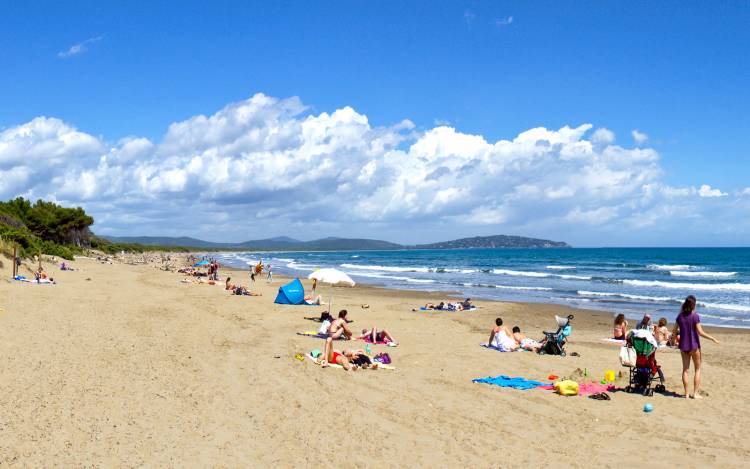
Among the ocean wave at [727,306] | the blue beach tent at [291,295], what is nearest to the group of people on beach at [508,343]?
the blue beach tent at [291,295]

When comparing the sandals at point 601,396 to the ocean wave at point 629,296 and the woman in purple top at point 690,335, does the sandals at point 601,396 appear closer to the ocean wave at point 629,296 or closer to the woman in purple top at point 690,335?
the woman in purple top at point 690,335

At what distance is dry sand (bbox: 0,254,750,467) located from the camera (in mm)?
6164

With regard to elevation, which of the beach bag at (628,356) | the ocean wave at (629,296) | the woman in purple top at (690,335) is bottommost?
the ocean wave at (629,296)

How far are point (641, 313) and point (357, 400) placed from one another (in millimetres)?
18821

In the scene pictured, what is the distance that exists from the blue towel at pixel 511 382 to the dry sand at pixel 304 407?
306 millimetres

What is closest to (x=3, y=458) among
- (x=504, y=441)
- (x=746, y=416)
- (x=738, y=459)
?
(x=504, y=441)

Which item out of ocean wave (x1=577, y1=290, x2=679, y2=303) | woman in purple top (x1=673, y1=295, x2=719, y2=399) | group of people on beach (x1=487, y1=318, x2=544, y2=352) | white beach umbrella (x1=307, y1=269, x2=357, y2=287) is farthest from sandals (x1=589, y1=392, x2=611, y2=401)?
ocean wave (x1=577, y1=290, x2=679, y2=303)

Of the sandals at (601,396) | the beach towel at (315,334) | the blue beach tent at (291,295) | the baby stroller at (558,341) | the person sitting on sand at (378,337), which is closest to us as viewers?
the sandals at (601,396)

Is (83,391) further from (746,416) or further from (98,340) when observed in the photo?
(746,416)

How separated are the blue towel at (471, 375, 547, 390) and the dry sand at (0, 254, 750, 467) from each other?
1.01ft

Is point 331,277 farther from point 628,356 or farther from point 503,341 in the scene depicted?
point 628,356

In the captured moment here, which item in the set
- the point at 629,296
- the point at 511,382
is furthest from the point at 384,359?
the point at 629,296

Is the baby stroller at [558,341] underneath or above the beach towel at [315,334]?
above

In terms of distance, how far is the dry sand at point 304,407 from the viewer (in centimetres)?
616
